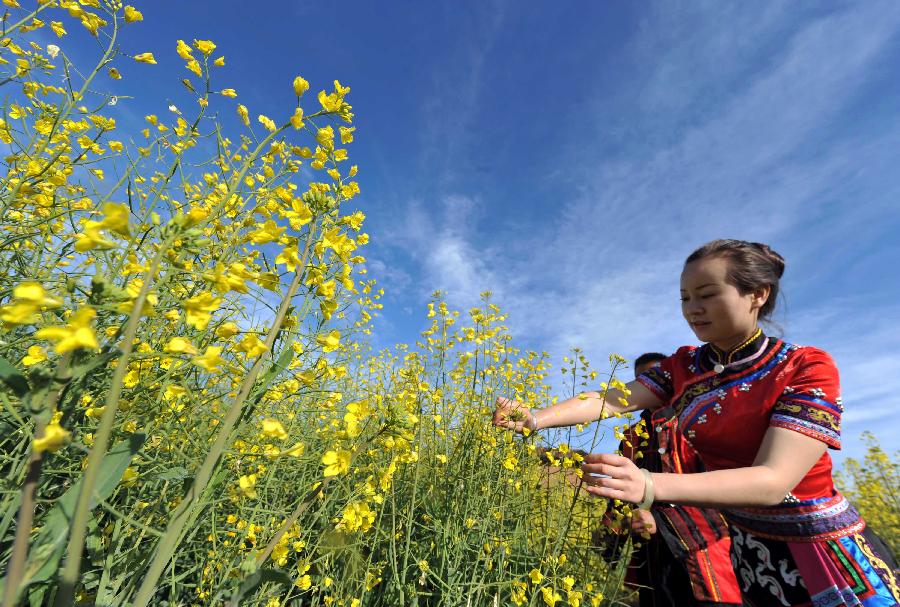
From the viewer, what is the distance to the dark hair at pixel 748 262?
204 cm

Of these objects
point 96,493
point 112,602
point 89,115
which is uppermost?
point 89,115

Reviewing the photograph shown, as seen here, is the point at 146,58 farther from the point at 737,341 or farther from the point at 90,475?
the point at 737,341

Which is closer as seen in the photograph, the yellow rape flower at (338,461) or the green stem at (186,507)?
the green stem at (186,507)

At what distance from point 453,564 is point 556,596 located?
17.1 inches

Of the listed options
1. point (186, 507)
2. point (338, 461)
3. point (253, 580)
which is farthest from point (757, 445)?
point (186, 507)

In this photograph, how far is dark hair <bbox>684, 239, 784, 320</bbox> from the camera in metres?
2.04

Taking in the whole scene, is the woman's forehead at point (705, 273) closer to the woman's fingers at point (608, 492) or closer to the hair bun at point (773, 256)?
the hair bun at point (773, 256)

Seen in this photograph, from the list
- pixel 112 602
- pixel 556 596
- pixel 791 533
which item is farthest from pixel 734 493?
pixel 112 602

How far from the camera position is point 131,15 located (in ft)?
5.15

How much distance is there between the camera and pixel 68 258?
5.57ft

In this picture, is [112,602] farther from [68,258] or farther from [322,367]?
[68,258]

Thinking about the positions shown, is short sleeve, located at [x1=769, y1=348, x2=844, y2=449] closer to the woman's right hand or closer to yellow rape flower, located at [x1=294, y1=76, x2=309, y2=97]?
the woman's right hand

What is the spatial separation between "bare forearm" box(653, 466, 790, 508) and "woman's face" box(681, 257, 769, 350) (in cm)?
83

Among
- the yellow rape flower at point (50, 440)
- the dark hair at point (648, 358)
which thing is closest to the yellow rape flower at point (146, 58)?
the yellow rape flower at point (50, 440)
